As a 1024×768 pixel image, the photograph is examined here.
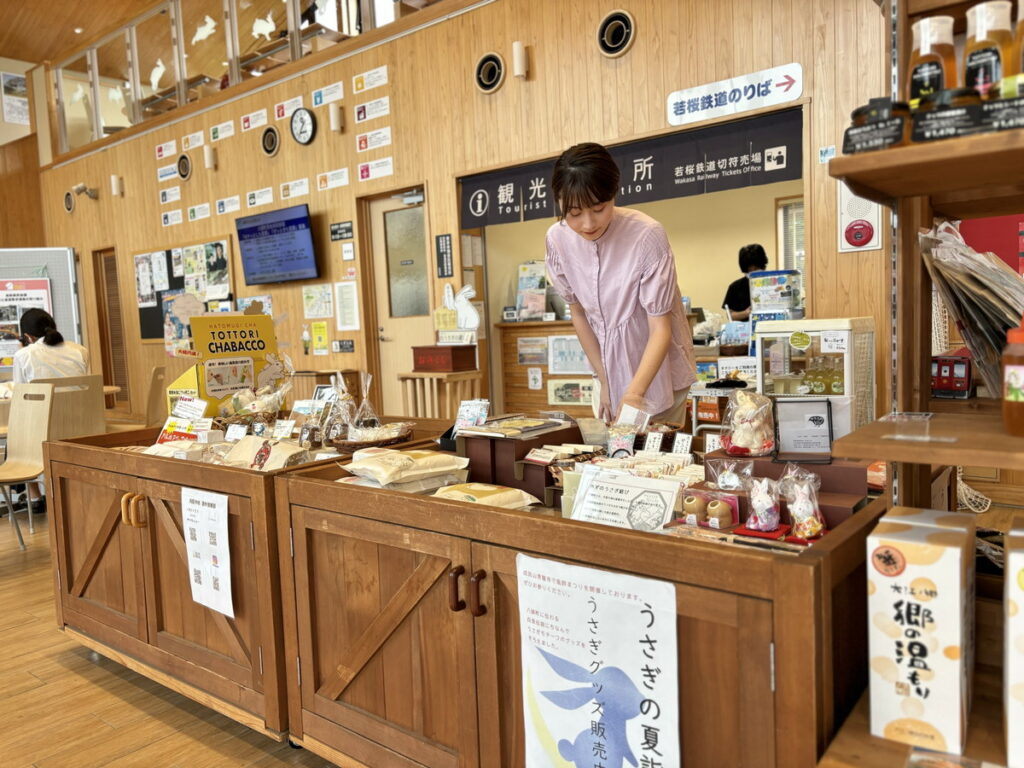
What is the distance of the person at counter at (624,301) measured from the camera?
2.29m

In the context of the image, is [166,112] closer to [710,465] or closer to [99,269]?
[99,269]

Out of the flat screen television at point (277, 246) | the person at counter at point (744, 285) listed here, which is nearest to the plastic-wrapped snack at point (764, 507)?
the person at counter at point (744, 285)

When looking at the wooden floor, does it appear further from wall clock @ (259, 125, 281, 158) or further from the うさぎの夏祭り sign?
wall clock @ (259, 125, 281, 158)

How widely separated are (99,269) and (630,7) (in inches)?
296

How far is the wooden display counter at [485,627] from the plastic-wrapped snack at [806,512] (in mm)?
50

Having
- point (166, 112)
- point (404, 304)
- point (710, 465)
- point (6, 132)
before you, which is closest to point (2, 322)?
point (166, 112)

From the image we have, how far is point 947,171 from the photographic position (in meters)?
1.05

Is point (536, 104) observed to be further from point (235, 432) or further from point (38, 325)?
point (38, 325)

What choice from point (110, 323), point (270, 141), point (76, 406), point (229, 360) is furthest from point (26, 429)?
point (110, 323)

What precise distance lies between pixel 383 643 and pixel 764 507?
0.92m

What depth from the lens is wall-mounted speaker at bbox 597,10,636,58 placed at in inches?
172

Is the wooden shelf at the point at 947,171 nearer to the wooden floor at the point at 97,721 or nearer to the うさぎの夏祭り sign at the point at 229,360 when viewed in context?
the wooden floor at the point at 97,721

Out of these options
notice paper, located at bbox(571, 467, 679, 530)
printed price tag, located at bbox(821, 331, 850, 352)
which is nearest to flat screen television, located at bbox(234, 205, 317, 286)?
printed price tag, located at bbox(821, 331, 850, 352)

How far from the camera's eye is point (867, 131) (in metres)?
0.99
